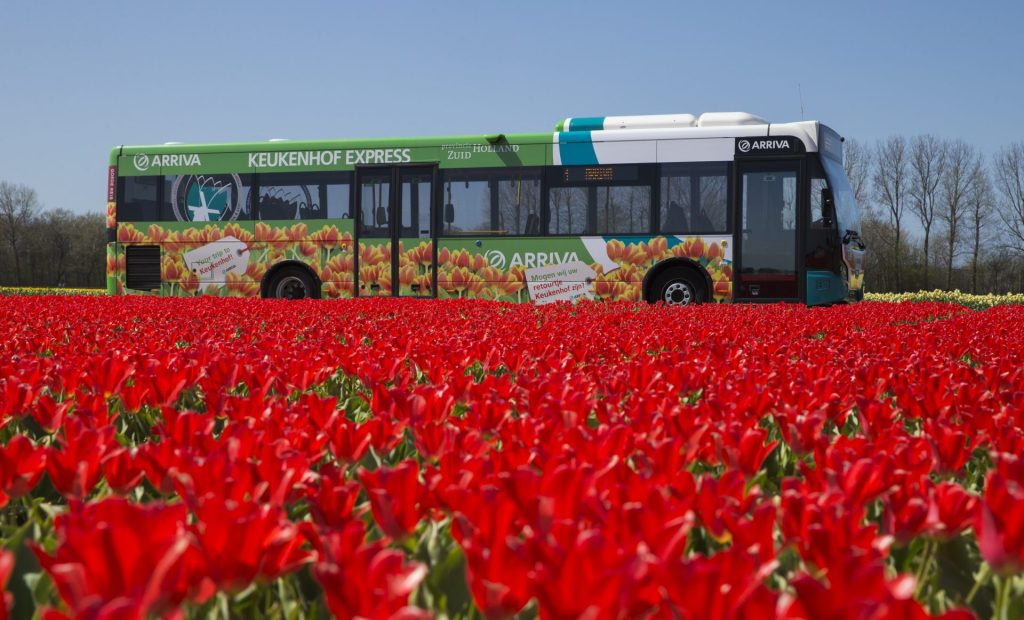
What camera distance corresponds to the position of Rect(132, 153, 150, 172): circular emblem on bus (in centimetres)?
1758

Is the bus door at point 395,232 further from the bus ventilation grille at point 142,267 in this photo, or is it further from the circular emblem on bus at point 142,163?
the circular emblem on bus at point 142,163

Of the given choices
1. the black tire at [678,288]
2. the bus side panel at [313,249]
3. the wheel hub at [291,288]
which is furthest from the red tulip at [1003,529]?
the wheel hub at [291,288]

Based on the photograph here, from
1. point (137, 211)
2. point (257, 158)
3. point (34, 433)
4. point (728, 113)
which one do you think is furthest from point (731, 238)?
point (34, 433)

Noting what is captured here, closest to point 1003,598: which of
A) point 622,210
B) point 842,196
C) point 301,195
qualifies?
point 622,210

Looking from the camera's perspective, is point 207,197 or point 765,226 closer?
point 765,226

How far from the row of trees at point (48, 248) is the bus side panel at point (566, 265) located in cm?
5996

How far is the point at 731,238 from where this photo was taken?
1512 centimetres

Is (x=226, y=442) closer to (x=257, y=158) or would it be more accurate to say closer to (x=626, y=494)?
(x=626, y=494)

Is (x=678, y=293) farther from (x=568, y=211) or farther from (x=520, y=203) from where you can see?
(x=520, y=203)

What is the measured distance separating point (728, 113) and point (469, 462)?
48.8 feet

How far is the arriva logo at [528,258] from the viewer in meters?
15.7

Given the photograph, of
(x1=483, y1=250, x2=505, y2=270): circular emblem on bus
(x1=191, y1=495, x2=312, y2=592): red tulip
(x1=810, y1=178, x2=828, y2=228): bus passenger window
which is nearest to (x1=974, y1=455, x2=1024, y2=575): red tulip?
(x1=191, y1=495, x2=312, y2=592): red tulip

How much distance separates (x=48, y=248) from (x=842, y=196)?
67582mm

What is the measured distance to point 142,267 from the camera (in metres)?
17.5
